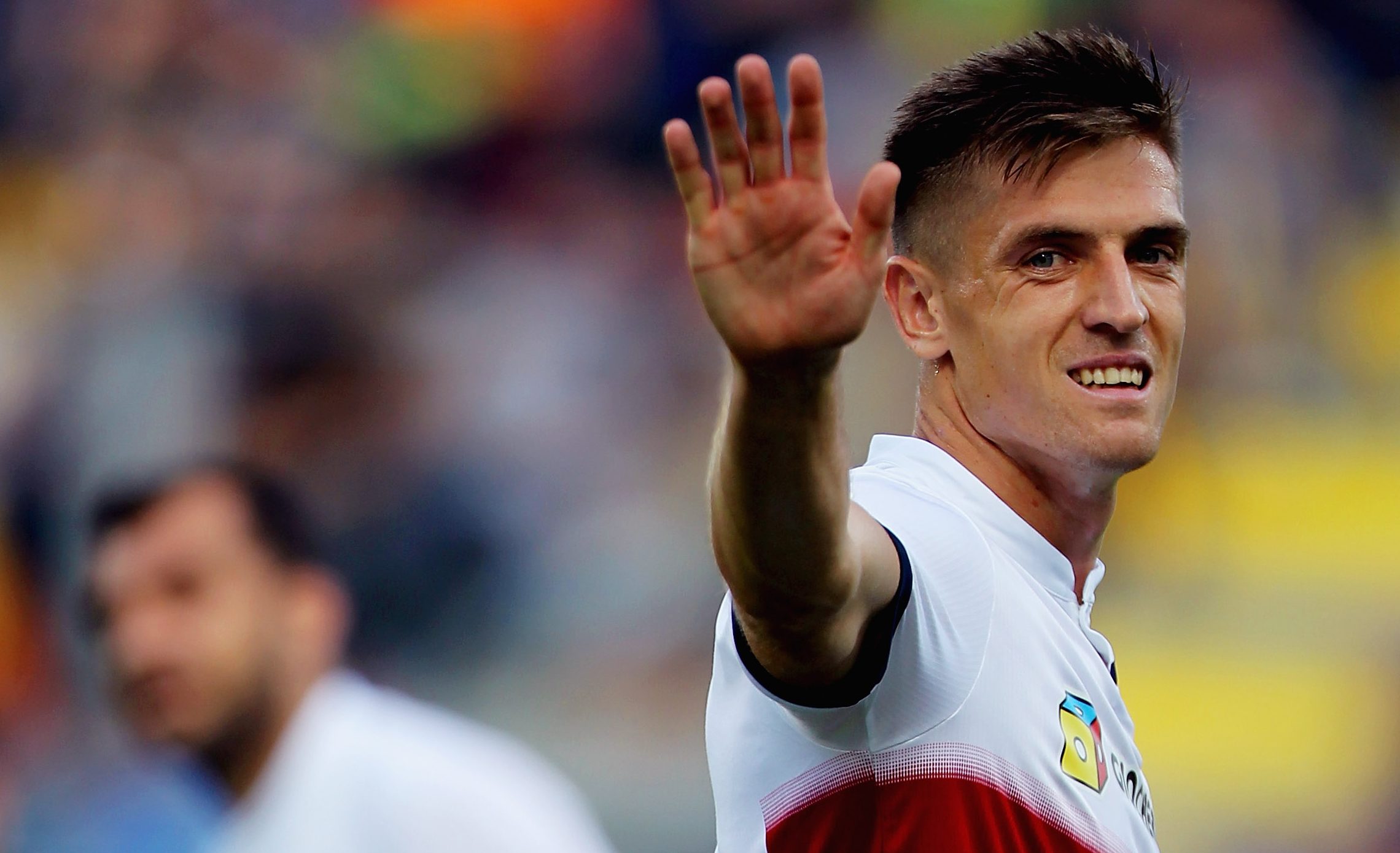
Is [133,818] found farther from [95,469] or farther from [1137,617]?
[1137,617]

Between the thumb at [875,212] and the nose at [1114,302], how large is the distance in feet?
2.84

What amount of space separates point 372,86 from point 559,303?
120cm

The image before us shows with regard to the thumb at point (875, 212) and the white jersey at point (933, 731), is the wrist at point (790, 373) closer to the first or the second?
the thumb at point (875, 212)

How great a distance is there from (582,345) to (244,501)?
3.32 meters

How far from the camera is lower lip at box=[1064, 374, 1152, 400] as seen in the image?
2561 mm

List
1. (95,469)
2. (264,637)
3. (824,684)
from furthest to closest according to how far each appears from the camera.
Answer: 1. (95,469)
2. (264,637)
3. (824,684)

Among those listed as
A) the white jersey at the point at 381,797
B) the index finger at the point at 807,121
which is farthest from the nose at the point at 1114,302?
the white jersey at the point at 381,797

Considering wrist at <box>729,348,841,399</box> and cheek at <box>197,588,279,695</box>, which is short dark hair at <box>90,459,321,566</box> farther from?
wrist at <box>729,348,841,399</box>

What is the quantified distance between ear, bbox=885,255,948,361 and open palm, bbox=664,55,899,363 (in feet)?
2.89

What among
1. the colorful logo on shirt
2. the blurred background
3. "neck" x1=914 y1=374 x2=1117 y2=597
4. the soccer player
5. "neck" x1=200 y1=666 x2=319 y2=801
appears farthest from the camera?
the blurred background

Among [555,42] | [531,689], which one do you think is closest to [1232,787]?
[531,689]

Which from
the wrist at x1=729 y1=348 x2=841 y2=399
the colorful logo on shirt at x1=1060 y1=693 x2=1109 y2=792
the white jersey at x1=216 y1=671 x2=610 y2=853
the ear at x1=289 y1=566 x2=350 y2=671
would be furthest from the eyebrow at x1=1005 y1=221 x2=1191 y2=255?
the ear at x1=289 y1=566 x2=350 y2=671

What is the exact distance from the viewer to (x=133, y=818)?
2.64 meters

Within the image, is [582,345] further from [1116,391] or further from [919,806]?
[919,806]
